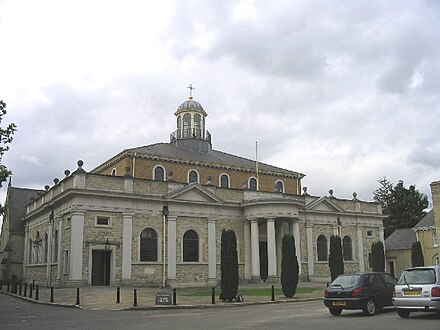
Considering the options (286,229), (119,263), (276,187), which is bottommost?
(119,263)

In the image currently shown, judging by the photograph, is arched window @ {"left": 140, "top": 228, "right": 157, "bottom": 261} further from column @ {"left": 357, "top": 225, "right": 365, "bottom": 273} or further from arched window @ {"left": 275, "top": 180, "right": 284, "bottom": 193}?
column @ {"left": 357, "top": 225, "right": 365, "bottom": 273}

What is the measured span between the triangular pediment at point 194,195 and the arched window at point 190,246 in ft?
8.29

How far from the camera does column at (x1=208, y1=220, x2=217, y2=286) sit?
1457 inches

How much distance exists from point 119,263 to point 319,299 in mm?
14172

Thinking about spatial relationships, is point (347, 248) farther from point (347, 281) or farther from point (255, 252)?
point (347, 281)

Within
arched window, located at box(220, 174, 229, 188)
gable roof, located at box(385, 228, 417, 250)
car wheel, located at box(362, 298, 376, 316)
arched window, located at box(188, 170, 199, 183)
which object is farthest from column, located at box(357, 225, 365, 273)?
car wheel, located at box(362, 298, 376, 316)

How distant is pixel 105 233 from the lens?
108ft

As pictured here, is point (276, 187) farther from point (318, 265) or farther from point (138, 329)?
point (138, 329)

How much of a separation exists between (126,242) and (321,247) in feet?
61.1

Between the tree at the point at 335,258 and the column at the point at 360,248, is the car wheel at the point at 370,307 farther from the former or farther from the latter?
the column at the point at 360,248

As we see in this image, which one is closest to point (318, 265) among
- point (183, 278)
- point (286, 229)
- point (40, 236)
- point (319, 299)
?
point (286, 229)

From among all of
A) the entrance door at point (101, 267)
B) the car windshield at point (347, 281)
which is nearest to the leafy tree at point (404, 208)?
the entrance door at point (101, 267)

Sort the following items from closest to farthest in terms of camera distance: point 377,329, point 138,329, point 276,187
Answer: point 377,329, point 138,329, point 276,187

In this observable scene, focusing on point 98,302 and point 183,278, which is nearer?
point 98,302
